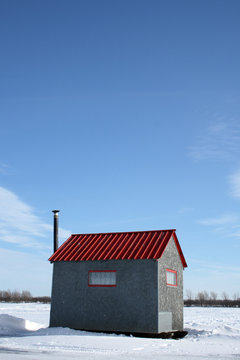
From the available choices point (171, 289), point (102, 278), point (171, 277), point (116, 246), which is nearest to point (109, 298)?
point (102, 278)

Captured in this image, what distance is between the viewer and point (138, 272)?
23312 mm

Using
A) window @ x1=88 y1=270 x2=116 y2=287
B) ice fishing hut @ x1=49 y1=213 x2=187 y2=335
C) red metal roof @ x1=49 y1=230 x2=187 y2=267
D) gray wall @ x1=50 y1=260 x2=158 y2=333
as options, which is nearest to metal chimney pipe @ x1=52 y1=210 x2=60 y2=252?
red metal roof @ x1=49 y1=230 x2=187 y2=267

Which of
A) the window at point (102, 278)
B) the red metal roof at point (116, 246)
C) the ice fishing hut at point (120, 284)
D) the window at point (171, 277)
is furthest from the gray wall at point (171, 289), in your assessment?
the window at point (102, 278)

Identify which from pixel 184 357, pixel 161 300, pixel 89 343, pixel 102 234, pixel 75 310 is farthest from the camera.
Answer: pixel 102 234

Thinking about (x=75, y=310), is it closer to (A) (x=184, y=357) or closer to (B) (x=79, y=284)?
(B) (x=79, y=284)

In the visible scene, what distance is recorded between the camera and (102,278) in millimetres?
24297

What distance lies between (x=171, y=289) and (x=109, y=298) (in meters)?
3.81

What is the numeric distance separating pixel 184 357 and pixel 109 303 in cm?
948

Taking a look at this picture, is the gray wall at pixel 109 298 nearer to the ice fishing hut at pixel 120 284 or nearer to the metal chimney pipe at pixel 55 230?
the ice fishing hut at pixel 120 284

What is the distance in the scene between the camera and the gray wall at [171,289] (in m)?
23.4

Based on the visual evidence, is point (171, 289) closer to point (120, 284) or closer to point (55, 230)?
point (120, 284)

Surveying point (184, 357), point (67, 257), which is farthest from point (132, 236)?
point (184, 357)

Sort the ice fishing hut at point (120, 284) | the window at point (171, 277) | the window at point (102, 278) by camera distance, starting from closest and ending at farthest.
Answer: the ice fishing hut at point (120, 284), the window at point (102, 278), the window at point (171, 277)

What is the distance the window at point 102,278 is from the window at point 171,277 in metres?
3.20
